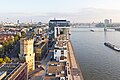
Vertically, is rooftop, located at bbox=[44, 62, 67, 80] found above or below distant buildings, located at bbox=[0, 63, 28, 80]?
above

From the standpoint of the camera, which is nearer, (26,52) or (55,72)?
(55,72)

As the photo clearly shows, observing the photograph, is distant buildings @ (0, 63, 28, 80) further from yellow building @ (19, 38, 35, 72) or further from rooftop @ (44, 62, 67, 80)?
yellow building @ (19, 38, 35, 72)

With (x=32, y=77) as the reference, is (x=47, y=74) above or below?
above

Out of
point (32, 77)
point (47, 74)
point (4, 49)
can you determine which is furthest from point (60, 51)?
point (4, 49)

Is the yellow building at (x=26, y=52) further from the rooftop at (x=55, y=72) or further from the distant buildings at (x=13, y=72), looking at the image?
the rooftop at (x=55, y=72)

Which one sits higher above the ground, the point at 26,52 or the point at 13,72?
the point at 26,52

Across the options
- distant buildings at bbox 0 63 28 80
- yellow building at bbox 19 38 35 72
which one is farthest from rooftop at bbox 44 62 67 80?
yellow building at bbox 19 38 35 72

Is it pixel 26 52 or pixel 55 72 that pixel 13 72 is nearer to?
pixel 55 72

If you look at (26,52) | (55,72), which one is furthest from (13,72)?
(26,52)

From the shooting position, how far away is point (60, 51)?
13219mm

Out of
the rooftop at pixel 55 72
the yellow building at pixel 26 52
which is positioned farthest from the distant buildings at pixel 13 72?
the yellow building at pixel 26 52

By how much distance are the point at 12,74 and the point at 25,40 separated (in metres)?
3.83

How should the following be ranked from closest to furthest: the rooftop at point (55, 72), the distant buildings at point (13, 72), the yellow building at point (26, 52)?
the rooftop at point (55, 72) → the distant buildings at point (13, 72) → the yellow building at point (26, 52)

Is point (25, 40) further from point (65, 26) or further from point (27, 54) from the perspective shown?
point (65, 26)
